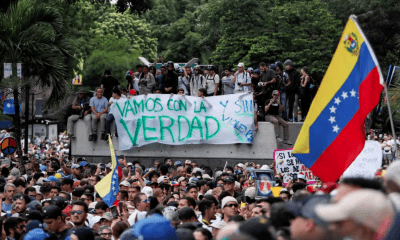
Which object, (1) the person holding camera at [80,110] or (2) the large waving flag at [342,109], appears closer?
(2) the large waving flag at [342,109]

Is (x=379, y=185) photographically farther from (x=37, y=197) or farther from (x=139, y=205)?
(x=37, y=197)

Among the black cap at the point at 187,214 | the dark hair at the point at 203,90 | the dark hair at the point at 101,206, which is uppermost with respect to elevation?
the dark hair at the point at 203,90

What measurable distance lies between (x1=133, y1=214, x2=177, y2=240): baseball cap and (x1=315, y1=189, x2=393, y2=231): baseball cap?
144 centimetres

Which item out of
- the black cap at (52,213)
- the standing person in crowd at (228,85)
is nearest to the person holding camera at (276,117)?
the standing person in crowd at (228,85)

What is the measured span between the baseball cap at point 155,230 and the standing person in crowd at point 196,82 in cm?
1347

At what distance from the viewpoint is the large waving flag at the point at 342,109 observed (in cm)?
648

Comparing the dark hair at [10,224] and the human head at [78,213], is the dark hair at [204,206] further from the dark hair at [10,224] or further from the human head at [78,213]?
the dark hair at [10,224]

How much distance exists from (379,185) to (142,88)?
49.2ft

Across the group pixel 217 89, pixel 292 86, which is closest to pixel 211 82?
pixel 217 89

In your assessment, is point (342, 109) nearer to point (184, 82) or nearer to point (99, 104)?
point (184, 82)

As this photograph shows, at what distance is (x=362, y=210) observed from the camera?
7.50 ft

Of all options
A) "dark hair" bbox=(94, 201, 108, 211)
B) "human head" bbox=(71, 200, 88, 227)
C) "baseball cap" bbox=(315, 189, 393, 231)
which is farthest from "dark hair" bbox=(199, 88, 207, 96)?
"baseball cap" bbox=(315, 189, 393, 231)

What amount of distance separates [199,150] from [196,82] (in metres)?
1.79

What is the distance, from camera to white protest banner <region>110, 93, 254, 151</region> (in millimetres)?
16578
